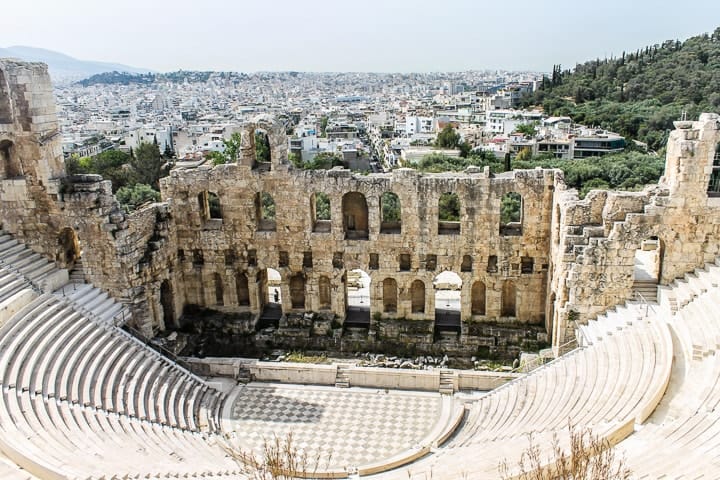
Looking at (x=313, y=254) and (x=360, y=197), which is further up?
(x=360, y=197)

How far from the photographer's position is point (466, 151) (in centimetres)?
8575

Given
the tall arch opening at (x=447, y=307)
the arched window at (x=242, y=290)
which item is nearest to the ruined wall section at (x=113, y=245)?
the arched window at (x=242, y=290)

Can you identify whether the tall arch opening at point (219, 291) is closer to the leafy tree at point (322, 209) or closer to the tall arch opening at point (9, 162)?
the tall arch opening at point (9, 162)

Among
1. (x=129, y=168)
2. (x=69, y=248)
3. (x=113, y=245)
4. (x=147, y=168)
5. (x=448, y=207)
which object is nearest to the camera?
(x=113, y=245)

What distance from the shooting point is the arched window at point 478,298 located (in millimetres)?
26734

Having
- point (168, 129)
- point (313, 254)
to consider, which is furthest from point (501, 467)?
point (168, 129)

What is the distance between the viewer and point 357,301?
97.2 ft

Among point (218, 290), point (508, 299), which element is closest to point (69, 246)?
point (218, 290)

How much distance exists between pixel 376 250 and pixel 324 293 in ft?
11.5

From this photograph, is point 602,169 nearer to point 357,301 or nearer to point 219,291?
point 357,301

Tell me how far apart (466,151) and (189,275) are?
6387cm

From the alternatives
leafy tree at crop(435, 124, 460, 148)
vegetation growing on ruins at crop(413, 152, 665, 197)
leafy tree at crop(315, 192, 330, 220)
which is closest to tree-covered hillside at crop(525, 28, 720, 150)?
vegetation growing on ruins at crop(413, 152, 665, 197)

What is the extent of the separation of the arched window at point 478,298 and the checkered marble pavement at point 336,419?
592cm

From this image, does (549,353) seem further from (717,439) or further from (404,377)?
(717,439)
